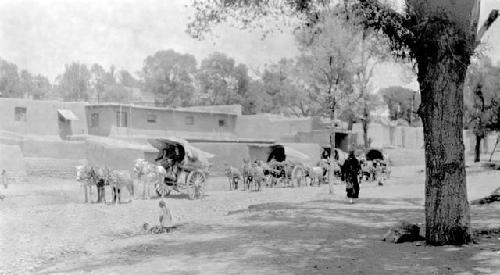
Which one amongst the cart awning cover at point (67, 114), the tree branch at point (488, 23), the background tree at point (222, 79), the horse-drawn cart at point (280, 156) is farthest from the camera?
the background tree at point (222, 79)

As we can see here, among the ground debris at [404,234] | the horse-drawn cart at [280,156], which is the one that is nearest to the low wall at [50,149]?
the horse-drawn cart at [280,156]

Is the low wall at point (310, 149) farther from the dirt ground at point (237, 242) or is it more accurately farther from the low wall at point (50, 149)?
the dirt ground at point (237, 242)

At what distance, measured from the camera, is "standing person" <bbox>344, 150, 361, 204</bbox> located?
60.7ft

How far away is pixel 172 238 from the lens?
12.0 m

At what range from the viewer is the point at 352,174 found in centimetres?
1894

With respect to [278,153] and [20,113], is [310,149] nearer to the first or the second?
[278,153]

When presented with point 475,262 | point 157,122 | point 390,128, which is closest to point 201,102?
point 390,128

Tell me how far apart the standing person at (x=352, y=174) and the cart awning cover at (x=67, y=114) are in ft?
75.8

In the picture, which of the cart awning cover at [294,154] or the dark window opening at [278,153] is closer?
the dark window opening at [278,153]

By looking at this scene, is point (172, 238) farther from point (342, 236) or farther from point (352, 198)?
point (352, 198)

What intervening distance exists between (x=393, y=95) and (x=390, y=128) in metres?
21.9

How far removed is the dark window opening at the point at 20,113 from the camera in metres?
35.6

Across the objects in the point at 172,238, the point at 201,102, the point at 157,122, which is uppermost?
the point at 201,102

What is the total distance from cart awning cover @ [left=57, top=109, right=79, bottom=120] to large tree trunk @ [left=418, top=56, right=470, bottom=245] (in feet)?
99.8
